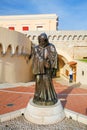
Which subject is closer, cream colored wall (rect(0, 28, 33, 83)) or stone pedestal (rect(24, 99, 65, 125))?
stone pedestal (rect(24, 99, 65, 125))

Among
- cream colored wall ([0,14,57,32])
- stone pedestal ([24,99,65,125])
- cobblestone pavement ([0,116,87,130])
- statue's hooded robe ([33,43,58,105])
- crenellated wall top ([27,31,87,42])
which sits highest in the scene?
cream colored wall ([0,14,57,32])

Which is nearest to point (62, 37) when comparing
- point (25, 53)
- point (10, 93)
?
point (25, 53)

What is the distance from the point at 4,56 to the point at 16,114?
8481 millimetres

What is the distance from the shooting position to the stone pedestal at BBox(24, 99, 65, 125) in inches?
231

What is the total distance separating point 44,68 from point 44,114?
1482mm

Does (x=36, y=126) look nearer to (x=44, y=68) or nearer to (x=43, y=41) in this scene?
(x=44, y=68)

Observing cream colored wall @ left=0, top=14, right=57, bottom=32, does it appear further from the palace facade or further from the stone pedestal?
the stone pedestal

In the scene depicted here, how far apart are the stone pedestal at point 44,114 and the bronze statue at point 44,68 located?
19 cm

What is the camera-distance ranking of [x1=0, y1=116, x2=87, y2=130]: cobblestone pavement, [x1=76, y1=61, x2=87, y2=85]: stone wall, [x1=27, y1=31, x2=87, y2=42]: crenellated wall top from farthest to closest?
[x1=27, y1=31, x2=87, y2=42]: crenellated wall top < [x1=76, y1=61, x2=87, y2=85]: stone wall < [x1=0, y1=116, x2=87, y2=130]: cobblestone pavement

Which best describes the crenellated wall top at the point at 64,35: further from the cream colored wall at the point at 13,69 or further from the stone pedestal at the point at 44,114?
the stone pedestal at the point at 44,114

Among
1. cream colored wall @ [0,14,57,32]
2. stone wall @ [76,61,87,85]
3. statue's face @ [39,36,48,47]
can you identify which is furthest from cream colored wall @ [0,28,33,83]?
cream colored wall @ [0,14,57,32]

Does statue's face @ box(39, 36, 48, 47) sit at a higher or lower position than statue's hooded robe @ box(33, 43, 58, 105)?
higher

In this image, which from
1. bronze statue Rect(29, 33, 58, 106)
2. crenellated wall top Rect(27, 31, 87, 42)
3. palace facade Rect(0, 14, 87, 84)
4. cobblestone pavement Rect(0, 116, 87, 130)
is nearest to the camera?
cobblestone pavement Rect(0, 116, 87, 130)

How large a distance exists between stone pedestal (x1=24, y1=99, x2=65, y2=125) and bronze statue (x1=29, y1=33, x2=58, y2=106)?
0.19 m
